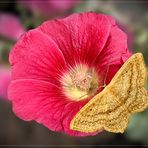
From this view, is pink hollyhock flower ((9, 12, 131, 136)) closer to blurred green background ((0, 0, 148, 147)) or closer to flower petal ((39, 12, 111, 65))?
flower petal ((39, 12, 111, 65))

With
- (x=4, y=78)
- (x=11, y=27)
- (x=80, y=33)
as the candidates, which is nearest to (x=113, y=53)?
→ (x=80, y=33)

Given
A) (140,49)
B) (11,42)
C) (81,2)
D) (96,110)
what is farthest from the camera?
(81,2)

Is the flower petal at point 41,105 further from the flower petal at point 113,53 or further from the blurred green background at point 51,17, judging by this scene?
the blurred green background at point 51,17

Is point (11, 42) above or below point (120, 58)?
below

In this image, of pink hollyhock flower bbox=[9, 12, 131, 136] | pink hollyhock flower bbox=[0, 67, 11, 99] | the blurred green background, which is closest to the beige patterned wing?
pink hollyhock flower bbox=[9, 12, 131, 136]

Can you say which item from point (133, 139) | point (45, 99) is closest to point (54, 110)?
point (45, 99)

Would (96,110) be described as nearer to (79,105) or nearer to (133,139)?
(79,105)

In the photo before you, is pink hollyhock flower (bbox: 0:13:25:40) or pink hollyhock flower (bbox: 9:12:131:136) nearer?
pink hollyhock flower (bbox: 9:12:131:136)

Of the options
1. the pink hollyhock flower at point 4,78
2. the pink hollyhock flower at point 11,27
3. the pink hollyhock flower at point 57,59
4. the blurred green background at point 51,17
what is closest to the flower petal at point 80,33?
the pink hollyhock flower at point 57,59
